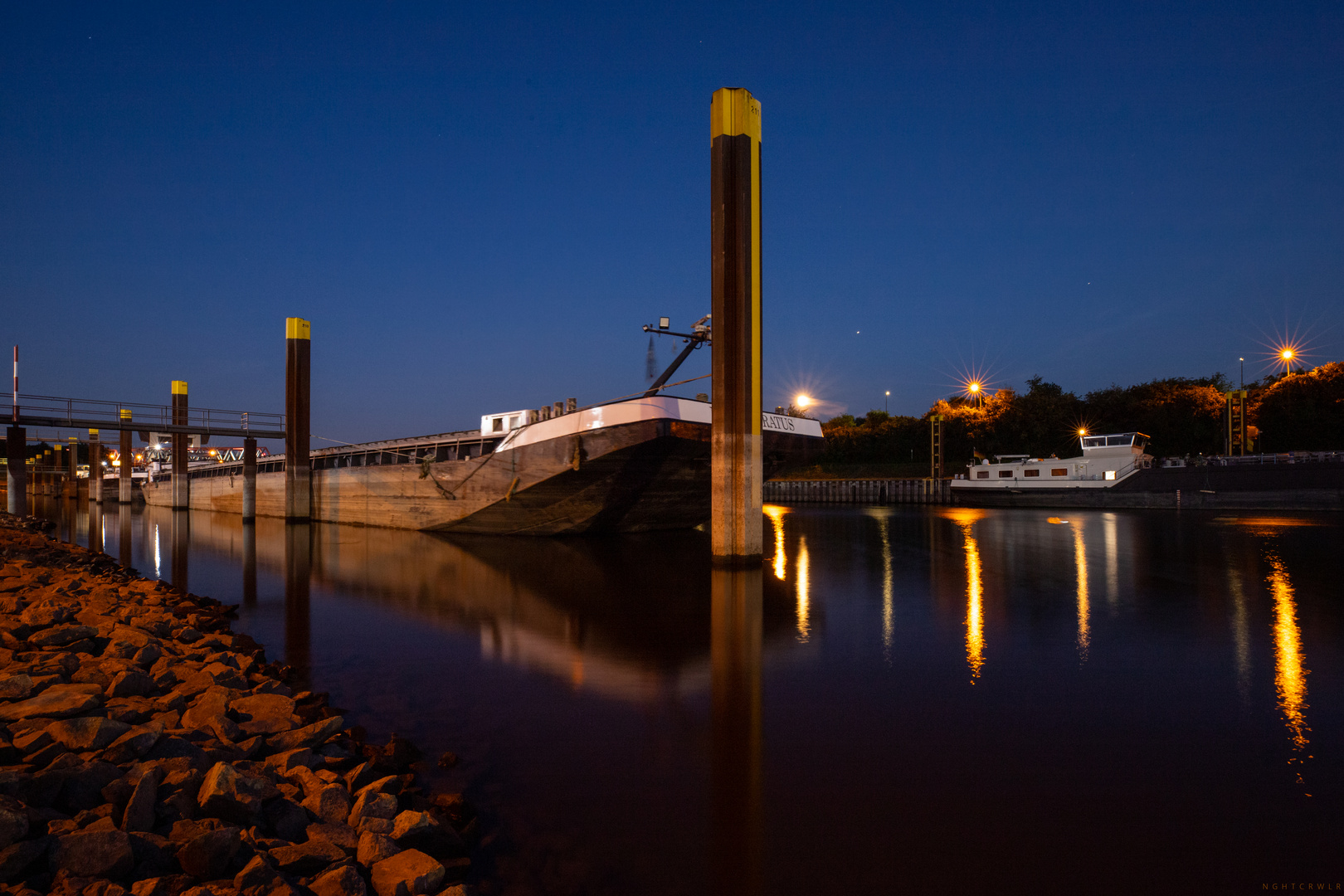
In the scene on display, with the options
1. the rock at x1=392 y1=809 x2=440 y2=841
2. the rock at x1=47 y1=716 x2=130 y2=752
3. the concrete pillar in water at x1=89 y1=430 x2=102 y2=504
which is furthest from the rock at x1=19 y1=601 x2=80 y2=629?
the concrete pillar in water at x1=89 y1=430 x2=102 y2=504

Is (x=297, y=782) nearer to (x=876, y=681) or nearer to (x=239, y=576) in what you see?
(x=876, y=681)

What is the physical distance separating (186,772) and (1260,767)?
5.77 m

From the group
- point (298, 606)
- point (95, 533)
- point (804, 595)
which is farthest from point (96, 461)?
point (804, 595)

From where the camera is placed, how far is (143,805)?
2732mm

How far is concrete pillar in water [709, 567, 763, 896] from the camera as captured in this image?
118 inches

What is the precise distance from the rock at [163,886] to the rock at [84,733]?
132 centimetres

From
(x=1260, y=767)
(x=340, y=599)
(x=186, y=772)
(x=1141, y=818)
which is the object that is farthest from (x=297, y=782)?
(x=340, y=599)

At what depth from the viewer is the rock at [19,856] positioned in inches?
89.6

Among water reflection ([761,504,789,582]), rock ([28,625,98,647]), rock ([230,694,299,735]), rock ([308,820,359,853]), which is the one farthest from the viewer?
water reflection ([761,504,789,582])

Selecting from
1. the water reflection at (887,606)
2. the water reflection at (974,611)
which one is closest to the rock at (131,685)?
the water reflection at (887,606)

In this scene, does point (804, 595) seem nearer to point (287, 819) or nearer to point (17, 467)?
point (287, 819)

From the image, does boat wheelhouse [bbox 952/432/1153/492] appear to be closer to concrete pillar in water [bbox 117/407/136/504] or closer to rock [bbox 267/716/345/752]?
rock [bbox 267/716/345/752]

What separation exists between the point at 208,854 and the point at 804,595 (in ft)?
28.4

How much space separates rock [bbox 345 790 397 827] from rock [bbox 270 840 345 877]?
0.28 meters
